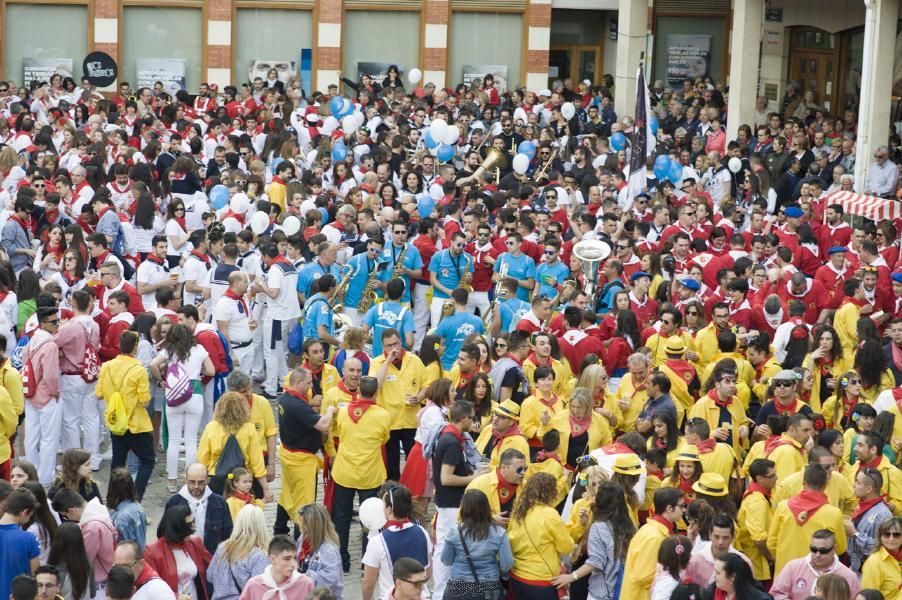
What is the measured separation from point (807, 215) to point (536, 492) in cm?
1021

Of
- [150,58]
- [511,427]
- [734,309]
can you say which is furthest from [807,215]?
[150,58]

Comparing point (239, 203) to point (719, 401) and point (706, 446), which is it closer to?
point (719, 401)

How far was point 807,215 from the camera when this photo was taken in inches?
742

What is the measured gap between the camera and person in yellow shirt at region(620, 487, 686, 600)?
9453 mm

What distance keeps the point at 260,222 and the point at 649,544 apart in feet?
30.2

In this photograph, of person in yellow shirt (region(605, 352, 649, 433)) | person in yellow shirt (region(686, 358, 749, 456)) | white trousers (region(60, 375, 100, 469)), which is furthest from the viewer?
white trousers (region(60, 375, 100, 469))

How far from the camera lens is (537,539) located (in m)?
9.62

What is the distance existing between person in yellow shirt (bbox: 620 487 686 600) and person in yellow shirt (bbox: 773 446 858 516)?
1.04 metres

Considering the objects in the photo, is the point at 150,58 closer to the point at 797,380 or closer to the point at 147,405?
the point at 147,405

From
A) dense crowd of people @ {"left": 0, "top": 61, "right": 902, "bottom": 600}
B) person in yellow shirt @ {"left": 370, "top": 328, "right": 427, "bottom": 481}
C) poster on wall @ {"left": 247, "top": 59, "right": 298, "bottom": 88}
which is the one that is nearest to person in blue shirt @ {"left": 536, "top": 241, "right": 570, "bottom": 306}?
dense crowd of people @ {"left": 0, "top": 61, "right": 902, "bottom": 600}

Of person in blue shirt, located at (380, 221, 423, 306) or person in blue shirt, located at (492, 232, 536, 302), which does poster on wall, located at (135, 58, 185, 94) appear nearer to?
person in blue shirt, located at (380, 221, 423, 306)

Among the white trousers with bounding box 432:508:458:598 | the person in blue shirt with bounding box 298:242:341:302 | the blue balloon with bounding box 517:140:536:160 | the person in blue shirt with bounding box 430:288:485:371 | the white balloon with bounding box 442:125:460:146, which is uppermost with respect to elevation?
the white balloon with bounding box 442:125:460:146

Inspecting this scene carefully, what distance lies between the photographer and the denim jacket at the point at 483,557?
9.52 m

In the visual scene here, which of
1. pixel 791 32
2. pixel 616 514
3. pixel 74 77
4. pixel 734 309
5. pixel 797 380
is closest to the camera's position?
pixel 616 514
